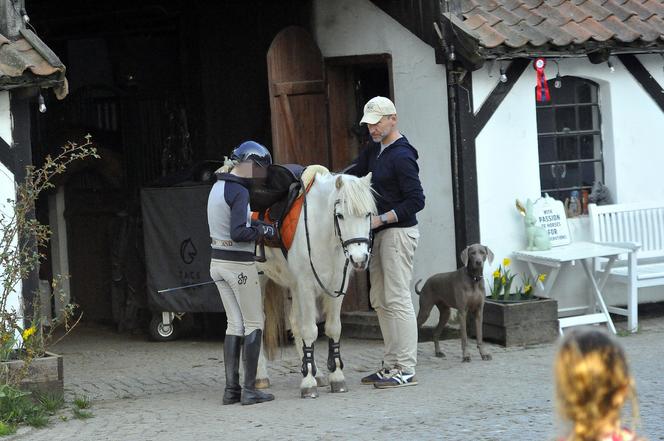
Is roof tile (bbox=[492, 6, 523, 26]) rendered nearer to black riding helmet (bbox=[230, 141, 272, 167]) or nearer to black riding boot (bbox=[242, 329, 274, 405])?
black riding helmet (bbox=[230, 141, 272, 167])

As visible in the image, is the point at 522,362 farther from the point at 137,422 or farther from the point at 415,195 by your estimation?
the point at 137,422

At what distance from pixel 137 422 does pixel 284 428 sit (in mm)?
1125

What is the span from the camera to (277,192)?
883 centimetres

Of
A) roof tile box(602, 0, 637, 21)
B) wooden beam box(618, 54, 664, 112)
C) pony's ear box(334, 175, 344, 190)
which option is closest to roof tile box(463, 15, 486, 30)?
roof tile box(602, 0, 637, 21)

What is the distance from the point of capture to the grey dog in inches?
379

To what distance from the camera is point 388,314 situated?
8.95m

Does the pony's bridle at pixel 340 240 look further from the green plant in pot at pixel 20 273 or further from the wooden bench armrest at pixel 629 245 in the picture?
the wooden bench armrest at pixel 629 245

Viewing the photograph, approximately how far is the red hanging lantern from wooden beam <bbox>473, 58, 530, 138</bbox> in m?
0.15

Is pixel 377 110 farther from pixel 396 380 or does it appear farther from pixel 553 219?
pixel 553 219

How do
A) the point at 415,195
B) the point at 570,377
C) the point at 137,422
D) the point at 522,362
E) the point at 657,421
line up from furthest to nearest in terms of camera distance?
the point at 522,362 → the point at 415,195 → the point at 137,422 → the point at 657,421 → the point at 570,377

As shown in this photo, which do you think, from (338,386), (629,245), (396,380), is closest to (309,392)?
(338,386)

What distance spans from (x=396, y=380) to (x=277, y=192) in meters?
1.65

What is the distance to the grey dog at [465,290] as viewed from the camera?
9633 mm

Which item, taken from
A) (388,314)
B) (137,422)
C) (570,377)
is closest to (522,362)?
(388,314)
